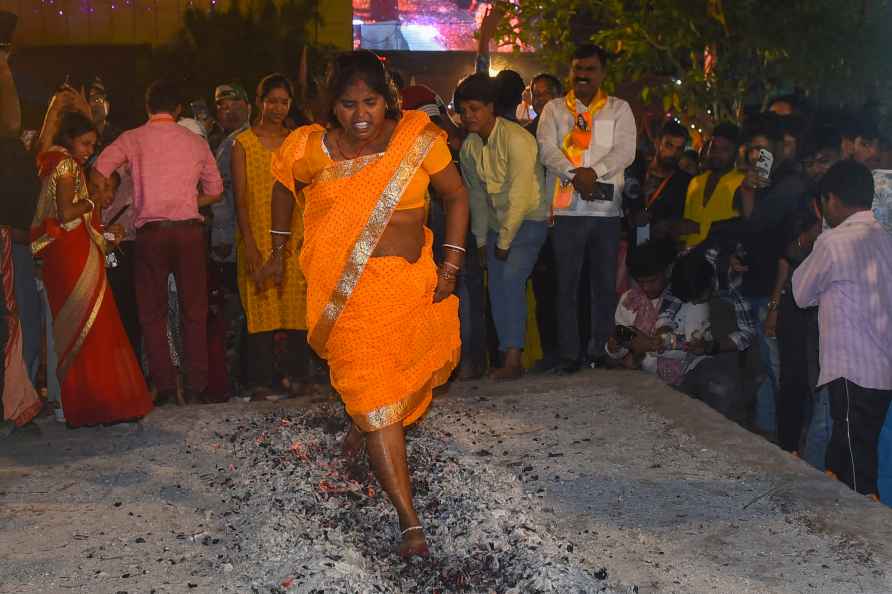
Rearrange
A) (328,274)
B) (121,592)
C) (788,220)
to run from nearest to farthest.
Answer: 1. (121,592)
2. (328,274)
3. (788,220)

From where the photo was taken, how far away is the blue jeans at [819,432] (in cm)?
602

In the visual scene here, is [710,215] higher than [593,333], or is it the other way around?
[710,215]

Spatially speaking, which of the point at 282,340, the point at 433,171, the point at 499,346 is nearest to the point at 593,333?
the point at 499,346

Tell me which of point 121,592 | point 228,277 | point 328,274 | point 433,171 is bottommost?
point 121,592

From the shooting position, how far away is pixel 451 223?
499 centimetres

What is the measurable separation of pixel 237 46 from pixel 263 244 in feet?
51.7

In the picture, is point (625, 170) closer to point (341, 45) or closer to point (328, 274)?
point (328, 274)

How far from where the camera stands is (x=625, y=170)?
847cm

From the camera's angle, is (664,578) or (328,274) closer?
(664,578)

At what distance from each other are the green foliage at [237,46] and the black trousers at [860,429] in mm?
17642

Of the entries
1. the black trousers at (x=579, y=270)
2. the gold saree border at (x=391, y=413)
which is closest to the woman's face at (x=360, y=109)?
the gold saree border at (x=391, y=413)

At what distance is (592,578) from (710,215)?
4011 mm

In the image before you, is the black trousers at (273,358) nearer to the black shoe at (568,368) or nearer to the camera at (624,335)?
the black shoe at (568,368)

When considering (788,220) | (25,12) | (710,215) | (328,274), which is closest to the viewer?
(328,274)
